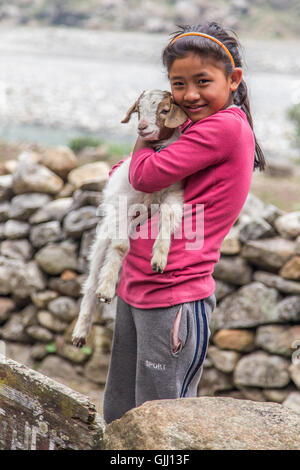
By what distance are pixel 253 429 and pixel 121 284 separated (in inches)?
35.4

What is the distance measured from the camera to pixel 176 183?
212 cm

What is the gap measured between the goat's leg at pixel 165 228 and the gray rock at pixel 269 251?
2.32 m

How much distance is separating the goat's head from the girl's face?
0.05m

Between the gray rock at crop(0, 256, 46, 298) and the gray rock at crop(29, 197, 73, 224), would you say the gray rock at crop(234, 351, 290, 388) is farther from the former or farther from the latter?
the gray rock at crop(29, 197, 73, 224)

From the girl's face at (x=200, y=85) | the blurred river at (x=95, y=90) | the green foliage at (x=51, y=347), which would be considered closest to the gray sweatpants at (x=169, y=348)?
the girl's face at (x=200, y=85)

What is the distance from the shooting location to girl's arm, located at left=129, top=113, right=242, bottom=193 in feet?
6.16

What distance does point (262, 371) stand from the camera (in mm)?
4332

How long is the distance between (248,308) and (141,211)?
2.33m

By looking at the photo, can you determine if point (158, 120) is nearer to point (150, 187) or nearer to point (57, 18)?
point (150, 187)

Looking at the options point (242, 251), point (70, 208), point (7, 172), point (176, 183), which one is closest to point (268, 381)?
point (242, 251)

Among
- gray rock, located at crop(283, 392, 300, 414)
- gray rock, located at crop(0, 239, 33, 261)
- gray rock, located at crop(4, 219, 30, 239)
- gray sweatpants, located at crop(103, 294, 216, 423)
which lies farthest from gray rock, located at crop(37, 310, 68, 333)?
gray sweatpants, located at crop(103, 294, 216, 423)

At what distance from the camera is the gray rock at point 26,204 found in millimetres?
5184

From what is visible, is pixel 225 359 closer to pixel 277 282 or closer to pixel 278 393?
pixel 278 393

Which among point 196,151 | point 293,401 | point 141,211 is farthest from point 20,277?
point 196,151
